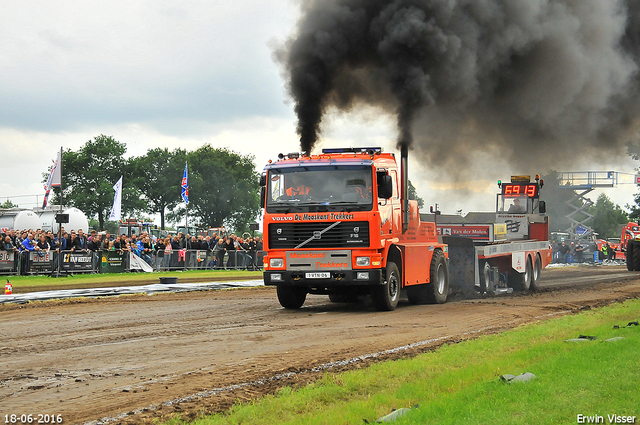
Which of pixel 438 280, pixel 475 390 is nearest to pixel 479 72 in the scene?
pixel 438 280

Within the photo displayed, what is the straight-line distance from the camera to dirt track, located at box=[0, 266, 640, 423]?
6.61 m

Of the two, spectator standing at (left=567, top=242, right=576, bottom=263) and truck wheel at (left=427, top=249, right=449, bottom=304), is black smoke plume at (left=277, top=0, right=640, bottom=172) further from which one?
spectator standing at (left=567, top=242, right=576, bottom=263)

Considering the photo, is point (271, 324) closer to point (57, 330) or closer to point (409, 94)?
point (57, 330)

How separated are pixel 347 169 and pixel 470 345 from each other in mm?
5543

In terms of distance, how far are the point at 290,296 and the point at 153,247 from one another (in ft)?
49.7

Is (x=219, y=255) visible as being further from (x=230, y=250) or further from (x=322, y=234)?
(x=322, y=234)

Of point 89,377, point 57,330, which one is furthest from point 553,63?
point 89,377

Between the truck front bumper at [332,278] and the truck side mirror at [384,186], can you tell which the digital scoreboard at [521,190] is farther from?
the truck front bumper at [332,278]

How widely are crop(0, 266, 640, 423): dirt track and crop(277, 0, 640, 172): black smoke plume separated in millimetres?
5424

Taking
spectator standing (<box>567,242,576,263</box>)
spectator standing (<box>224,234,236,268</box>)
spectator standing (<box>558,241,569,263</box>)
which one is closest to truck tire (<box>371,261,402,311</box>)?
spectator standing (<box>224,234,236,268</box>)

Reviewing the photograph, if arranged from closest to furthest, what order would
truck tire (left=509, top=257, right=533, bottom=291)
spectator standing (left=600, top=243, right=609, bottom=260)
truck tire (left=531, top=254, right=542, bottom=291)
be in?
truck tire (left=509, top=257, right=533, bottom=291) → truck tire (left=531, top=254, right=542, bottom=291) → spectator standing (left=600, top=243, right=609, bottom=260)

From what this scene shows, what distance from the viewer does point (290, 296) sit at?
15539mm

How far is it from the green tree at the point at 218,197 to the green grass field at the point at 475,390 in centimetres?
8708

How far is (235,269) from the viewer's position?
31.5 metres
